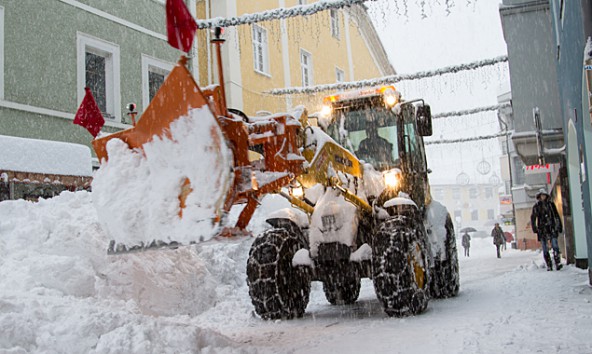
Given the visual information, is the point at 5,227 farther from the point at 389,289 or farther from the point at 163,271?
the point at 389,289

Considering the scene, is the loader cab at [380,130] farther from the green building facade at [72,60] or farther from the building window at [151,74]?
the building window at [151,74]

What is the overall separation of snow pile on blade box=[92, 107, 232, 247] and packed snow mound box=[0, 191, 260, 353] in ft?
0.94

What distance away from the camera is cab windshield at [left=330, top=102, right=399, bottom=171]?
764cm

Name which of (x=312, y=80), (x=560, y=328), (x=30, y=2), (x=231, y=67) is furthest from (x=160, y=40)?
(x=560, y=328)

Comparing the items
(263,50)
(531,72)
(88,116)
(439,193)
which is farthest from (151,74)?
(439,193)

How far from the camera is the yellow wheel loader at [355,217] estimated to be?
641 cm

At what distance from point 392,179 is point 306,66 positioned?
1624cm

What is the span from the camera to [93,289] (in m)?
6.79

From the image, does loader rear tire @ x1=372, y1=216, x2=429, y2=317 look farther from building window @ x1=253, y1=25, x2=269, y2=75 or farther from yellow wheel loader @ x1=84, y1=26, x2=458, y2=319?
building window @ x1=253, y1=25, x2=269, y2=75

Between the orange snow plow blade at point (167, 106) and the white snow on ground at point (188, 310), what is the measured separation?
39.8 inches

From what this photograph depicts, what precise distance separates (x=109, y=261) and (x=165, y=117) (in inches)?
120

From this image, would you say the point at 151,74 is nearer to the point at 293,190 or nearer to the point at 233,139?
the point at 293,190

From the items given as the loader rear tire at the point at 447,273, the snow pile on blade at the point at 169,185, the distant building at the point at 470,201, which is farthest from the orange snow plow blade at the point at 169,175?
the distant building at the point at 470,201

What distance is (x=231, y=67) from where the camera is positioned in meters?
17.5
